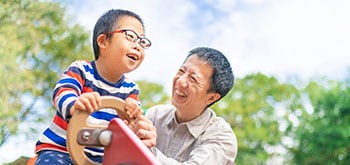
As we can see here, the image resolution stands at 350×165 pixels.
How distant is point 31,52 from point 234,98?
3.94m

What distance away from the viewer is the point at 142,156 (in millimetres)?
734

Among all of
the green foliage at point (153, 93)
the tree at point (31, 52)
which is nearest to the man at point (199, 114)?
the tree at point (31, 52)

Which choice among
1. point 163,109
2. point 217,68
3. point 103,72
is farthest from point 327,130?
point 103,72

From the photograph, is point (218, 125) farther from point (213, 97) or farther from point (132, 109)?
point (132, 109)

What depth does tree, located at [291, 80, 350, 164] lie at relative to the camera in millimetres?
7555

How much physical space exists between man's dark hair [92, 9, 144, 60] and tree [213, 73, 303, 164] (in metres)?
7.04

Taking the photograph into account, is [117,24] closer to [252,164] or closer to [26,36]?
[26,36]

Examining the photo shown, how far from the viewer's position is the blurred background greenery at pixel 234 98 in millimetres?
4875

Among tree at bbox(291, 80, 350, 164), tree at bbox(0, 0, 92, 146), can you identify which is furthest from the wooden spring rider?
tree at bbox(291, 80, 350, 164)

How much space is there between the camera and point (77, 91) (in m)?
0.98

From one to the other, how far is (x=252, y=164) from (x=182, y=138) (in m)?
6.77

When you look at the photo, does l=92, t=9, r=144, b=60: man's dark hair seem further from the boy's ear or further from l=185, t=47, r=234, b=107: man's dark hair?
l=185, t=47, r=234, b=107: man's dark hair

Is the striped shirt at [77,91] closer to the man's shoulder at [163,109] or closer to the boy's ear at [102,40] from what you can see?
the boy's ear at [102,40]

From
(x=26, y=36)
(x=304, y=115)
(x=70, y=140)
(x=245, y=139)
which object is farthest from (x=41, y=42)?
(x=70, y=140)
